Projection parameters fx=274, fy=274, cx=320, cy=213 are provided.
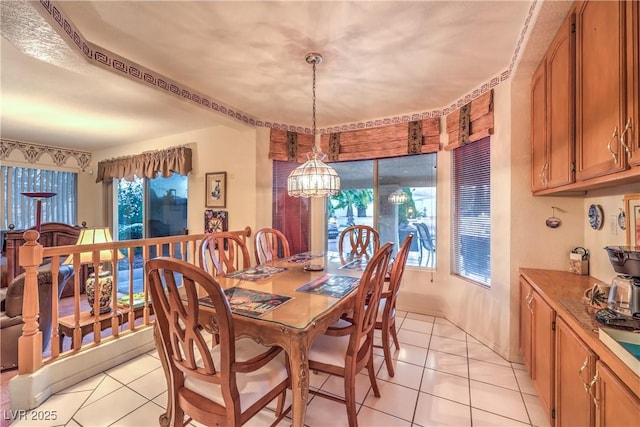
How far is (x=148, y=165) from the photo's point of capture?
14.2 feet

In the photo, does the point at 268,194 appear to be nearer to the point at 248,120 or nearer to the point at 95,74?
the point at 248,120

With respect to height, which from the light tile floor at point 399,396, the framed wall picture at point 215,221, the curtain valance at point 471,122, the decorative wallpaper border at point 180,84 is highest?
the decorative wallpaper border at point 180,84

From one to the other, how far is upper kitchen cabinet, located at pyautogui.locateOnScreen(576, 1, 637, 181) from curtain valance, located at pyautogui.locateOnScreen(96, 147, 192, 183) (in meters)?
4.12

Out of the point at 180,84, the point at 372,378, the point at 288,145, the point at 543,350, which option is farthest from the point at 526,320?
the point at 180,84

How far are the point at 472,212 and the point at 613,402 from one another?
2.14 m

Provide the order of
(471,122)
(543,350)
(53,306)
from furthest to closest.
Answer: (471,122), (53,306), (543,350)

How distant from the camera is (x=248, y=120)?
3436 millimetres

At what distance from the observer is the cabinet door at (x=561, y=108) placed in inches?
59.6

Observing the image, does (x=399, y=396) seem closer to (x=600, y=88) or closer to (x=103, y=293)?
(x=600, y=88)

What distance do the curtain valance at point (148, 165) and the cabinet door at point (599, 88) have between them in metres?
4.12

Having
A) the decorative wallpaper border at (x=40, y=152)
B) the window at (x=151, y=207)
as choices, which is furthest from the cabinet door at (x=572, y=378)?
the decorative wallpaper border at (x=40, y=152)

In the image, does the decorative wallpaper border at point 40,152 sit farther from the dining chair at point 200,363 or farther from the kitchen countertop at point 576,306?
the kitchen countertop at point 576,306

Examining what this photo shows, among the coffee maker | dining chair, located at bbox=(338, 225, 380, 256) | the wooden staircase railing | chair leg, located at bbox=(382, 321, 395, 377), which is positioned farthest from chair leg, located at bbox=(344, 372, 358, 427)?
the wooden staircase railing

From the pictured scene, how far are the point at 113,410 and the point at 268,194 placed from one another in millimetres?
2515
